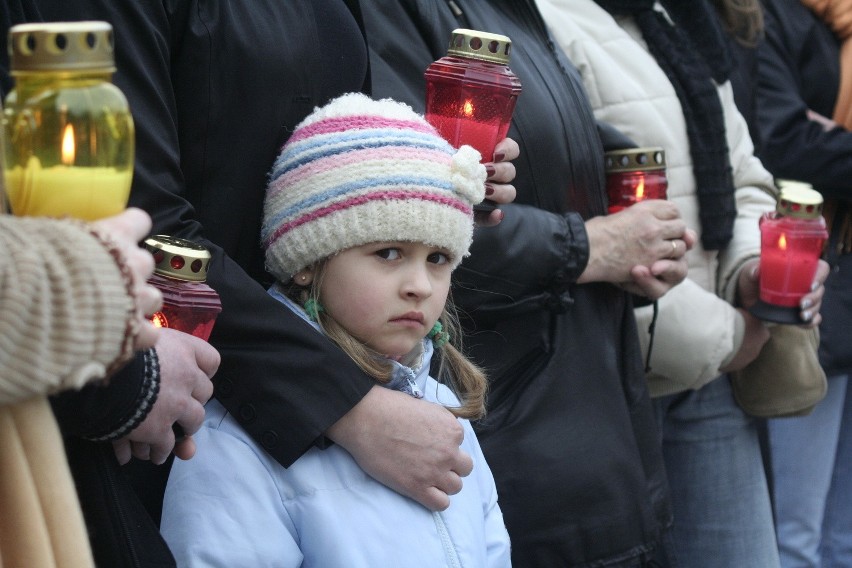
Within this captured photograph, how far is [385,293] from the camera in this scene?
2012 millimetres

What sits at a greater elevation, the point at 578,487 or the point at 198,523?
the point at 198,523

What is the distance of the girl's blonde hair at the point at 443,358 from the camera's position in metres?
2.04

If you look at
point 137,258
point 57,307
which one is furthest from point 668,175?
point 57,307

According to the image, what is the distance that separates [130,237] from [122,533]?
43cm

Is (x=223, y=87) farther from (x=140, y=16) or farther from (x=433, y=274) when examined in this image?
(x=433, y=274)

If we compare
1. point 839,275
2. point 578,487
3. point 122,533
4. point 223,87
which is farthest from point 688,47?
point 122,533

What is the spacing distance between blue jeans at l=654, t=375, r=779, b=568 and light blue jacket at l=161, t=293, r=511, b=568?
1.52 meters

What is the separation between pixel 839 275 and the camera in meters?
3.98

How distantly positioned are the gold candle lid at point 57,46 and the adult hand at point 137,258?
6.6 inches

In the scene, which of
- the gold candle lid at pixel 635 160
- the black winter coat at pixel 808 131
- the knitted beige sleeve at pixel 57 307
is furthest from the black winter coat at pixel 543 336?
the black winter coat at pixel 808 131

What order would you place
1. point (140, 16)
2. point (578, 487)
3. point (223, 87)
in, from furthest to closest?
point (578, 487) → point (223, 87) → point (140, 16)

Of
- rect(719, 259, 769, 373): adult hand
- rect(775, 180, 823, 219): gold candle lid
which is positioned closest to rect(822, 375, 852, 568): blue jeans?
rect(719, 259, 769, 373): adult hand

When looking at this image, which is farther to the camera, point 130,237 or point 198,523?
point 198,523

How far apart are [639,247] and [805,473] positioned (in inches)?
68.8
